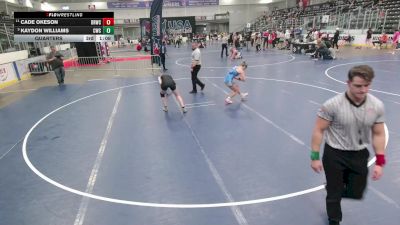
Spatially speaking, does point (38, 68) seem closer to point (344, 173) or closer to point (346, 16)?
point (344, 173)

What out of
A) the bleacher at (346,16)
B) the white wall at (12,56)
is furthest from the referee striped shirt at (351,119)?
the bleacher at (346,16)

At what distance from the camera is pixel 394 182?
4770 millimetres

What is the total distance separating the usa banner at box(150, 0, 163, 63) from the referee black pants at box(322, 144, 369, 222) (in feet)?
49.7

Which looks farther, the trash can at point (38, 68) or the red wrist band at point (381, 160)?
the trash can at point (38, 68)

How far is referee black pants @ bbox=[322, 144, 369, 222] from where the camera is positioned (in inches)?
124

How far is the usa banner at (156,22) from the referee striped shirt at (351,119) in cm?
1509

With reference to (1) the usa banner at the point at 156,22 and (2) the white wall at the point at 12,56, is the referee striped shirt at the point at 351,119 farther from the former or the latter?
(2) the white wall at the point at 12,56

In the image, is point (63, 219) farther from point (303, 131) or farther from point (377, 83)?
point (377, 83)

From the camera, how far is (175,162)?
5.85m

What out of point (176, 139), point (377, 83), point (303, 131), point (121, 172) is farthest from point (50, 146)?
point (377, 83)

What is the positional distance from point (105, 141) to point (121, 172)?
1824mm
